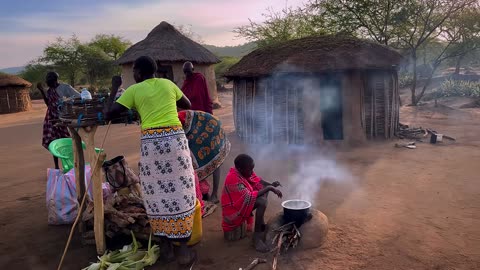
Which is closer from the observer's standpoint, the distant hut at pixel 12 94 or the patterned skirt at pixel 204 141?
the patterned skirt at pixel 204 141

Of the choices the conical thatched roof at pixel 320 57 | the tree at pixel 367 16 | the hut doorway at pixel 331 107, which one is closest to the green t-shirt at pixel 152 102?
the conical thatched roof at pixel 320 57

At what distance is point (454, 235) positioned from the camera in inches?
139

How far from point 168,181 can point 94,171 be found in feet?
2.36

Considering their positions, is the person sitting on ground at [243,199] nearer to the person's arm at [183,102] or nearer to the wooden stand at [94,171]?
the person's arm at [183,102]

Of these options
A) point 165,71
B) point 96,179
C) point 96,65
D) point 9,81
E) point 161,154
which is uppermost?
point 96,65

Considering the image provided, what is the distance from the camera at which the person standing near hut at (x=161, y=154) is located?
110 inches

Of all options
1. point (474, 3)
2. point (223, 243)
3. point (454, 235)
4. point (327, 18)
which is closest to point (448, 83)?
point (474, 3)

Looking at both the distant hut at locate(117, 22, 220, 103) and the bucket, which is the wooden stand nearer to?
the bucket

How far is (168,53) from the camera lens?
1341 centimetres

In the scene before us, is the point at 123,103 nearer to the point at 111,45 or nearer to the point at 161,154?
the point at 161,154

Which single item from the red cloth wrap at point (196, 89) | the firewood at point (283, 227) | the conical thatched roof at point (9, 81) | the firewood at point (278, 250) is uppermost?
the conical thatched roof at point (9, 81)

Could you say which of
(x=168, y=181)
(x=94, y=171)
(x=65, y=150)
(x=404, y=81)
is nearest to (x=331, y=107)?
(x=65, y=150)

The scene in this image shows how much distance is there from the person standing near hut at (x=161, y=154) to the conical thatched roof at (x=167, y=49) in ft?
35.2

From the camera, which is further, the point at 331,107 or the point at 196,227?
the point at 331,107
